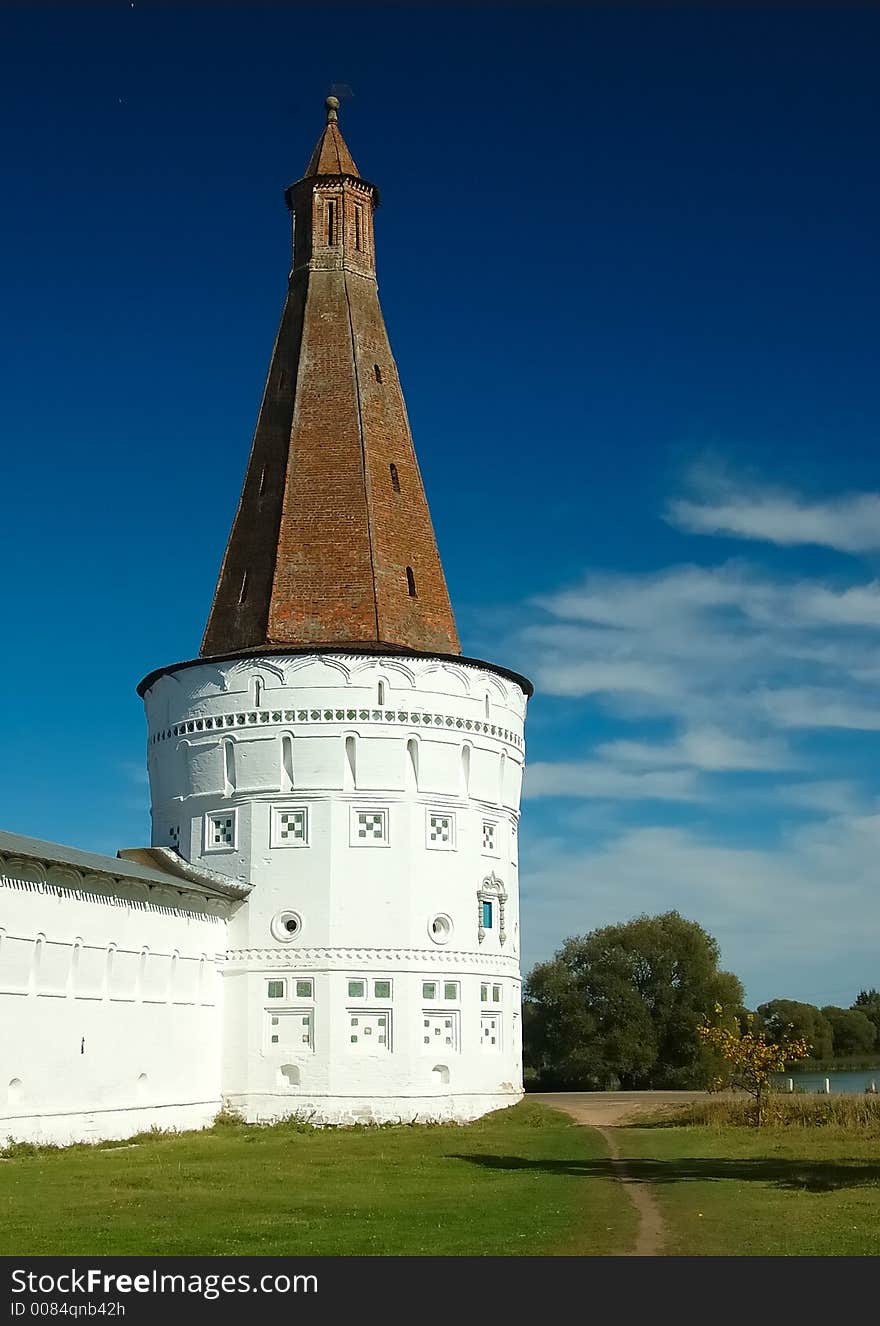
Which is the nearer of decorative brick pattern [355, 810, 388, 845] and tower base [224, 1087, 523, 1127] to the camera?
tower base [224, 1087, 523, 1127]

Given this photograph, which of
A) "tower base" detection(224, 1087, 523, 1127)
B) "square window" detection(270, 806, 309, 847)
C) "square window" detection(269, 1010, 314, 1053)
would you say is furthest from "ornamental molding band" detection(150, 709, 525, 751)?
"tower base" detection(224, 1087, 523, 1127)

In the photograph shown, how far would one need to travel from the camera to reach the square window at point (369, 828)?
31.5 metres

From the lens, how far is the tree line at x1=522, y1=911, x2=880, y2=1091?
50.4 meters

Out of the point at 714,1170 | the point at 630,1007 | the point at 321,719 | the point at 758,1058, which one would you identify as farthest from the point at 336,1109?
the point at 630,1007

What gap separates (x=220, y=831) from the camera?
1271 inches

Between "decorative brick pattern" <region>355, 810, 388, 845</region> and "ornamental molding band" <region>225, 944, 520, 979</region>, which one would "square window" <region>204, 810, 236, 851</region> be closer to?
"ornamental molding band" <region>225, 944, 520, 979</region>

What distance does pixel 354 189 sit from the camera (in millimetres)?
38750

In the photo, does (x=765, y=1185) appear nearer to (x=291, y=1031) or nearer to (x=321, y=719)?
(x=291, y=1031)

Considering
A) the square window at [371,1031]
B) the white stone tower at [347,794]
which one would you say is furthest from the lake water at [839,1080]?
the square window at [371,1031]

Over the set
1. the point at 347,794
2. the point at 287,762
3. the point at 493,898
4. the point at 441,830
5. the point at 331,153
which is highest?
the point at 331,153

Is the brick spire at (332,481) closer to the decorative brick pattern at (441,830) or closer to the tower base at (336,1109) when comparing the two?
the decorative brick pattern at (441,830)

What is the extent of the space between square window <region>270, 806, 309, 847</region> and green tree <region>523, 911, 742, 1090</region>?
901 inches

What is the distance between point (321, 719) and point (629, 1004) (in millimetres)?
23748

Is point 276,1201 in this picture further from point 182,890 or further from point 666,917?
point 666,917
